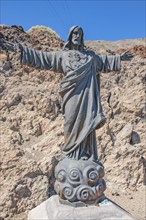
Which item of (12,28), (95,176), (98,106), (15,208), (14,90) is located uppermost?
(12,28)

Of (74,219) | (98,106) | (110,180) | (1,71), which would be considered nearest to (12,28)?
(1,71)

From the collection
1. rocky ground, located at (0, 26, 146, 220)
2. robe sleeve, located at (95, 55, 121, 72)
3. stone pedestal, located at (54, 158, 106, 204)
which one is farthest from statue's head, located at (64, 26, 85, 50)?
rocky ground, located at (0, 26, 146, 220)

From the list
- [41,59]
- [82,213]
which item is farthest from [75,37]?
[82,213]

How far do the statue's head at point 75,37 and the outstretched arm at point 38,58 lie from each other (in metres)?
0.21

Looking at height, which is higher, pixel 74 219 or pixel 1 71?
pixel 1 71

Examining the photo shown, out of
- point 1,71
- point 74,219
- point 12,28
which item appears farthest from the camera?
point 12,28

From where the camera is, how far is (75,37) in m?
3.95

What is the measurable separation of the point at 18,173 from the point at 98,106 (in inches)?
190

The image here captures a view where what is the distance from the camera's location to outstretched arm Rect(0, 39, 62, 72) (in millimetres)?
3756

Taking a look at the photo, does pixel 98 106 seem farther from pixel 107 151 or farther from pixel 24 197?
pixel 107 151

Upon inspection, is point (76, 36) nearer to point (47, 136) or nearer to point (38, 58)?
point (38, 58)

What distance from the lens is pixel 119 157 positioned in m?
A: 10.1

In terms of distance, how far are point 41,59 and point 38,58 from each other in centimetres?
4

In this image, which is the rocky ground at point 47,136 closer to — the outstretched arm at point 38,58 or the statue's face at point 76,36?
the outstretched arm at point 38,58
